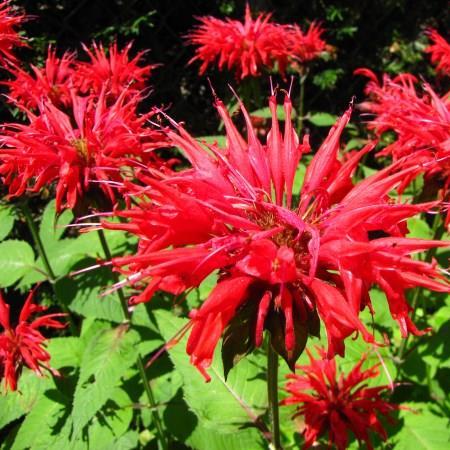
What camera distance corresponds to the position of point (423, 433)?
140 centimetres

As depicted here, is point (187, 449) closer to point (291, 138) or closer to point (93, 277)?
point (93, 277)

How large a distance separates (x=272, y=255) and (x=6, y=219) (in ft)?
4.34

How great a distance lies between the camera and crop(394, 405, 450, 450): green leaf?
136 centimetres

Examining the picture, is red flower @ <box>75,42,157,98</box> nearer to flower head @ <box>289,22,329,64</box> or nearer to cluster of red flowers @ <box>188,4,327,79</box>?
cluster of red flowers @ <box>188,4,327,79</box>

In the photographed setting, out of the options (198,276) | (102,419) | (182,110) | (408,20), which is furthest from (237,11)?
(198,276)

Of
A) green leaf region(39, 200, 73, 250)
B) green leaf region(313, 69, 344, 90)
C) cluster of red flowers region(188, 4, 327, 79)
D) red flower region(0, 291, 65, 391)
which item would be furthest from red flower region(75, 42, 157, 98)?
green leaf region(313, 69, 344, 90)

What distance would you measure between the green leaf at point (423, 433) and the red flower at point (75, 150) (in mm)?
993

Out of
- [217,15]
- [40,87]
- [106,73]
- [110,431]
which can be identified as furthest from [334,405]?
[217,15]

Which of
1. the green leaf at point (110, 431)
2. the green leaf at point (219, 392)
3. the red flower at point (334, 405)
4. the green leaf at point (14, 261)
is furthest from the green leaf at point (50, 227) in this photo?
the red flower at point (334, 405)

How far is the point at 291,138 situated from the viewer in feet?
3.15

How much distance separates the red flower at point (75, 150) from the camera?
132cm

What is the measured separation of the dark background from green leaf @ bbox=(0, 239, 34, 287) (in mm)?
984

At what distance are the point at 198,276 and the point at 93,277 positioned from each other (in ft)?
2.79

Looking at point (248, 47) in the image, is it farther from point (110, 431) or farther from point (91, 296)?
point (110, 431)
